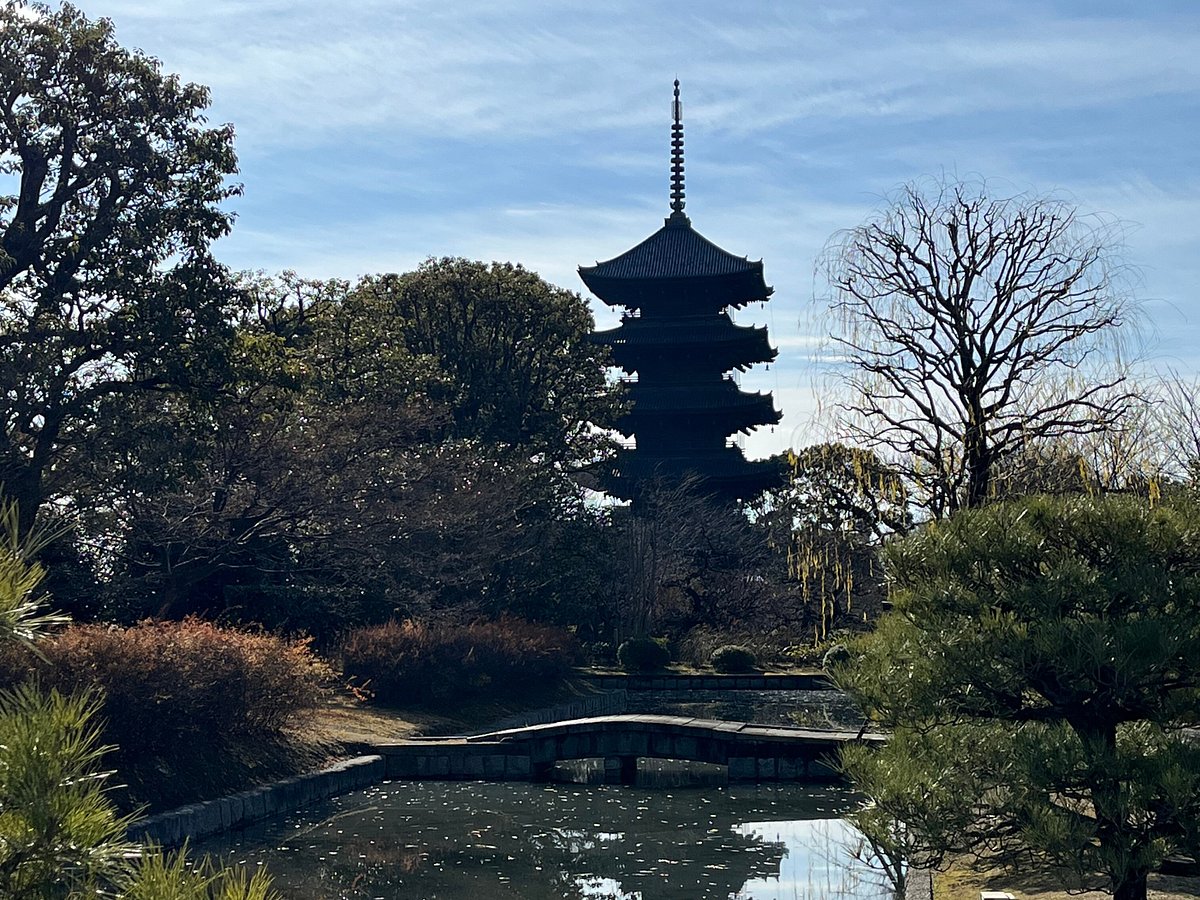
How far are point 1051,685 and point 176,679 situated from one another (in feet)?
29.6

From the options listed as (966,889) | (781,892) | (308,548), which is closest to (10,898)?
(966,889)

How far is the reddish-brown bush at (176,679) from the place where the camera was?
12.6m

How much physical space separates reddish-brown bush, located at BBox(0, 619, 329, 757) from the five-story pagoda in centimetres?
3115

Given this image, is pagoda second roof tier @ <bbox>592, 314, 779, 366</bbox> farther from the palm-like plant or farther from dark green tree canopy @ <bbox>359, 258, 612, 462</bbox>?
the palm-like plant

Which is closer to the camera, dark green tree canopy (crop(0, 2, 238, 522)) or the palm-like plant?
the palm-like plant

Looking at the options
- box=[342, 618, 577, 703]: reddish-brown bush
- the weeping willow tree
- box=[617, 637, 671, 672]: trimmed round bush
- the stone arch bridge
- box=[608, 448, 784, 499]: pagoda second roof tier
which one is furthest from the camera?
box=[608, 448, 784, 499]: pagoda second roof tier

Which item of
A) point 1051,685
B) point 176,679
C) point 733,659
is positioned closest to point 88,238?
point 176,679

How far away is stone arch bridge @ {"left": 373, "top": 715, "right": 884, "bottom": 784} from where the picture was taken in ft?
55.9

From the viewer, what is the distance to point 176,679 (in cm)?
1323

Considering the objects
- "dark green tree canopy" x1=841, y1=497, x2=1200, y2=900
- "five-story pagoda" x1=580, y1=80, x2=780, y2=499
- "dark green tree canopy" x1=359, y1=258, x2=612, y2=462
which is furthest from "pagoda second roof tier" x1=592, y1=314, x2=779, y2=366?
"dark green tree canopy" x1=841, y1=497, x2=1200, y2=900

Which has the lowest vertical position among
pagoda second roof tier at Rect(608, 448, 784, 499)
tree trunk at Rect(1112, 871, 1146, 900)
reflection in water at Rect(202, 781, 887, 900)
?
reflection in water at Rect(202, 781, 887, 900)

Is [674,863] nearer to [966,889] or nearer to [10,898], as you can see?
[966,889]

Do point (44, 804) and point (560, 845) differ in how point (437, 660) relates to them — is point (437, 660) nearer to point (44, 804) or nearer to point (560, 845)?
point (560, 845)

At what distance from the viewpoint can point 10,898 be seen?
2.86 meters
